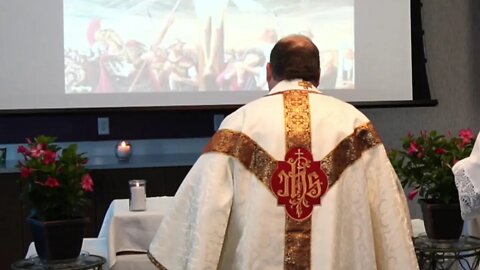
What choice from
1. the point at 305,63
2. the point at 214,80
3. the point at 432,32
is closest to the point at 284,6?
the point at 214,80

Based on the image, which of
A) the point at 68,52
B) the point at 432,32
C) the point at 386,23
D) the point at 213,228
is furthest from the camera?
the point at 432,32

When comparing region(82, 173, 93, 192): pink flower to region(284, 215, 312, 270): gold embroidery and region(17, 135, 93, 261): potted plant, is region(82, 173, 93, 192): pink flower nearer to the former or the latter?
region(17, 135, 93, 261): potted plant

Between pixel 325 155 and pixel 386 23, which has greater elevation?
pixel 386 23

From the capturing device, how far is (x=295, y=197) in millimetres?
2219

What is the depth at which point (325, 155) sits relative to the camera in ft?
7.32

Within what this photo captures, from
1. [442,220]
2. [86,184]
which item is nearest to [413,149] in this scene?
[442,220]

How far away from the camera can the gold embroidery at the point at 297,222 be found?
7.24 ft

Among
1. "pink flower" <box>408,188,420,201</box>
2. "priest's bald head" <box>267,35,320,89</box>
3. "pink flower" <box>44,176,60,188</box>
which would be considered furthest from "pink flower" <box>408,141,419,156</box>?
"pink flower" <box>44,176,60,188</box>

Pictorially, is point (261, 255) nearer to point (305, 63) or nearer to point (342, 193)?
point (342, 193)

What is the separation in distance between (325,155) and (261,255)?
338mm

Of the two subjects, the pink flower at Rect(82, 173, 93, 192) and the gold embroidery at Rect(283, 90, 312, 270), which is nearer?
the gold embroidery at Rect(283, 90, 312, 270)

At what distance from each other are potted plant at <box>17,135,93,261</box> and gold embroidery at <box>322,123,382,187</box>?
36.7 inches

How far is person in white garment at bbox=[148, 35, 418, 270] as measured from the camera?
220 cm

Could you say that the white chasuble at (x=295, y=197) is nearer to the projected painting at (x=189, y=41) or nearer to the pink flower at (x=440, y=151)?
the pink flower at (x=440, y=151)
